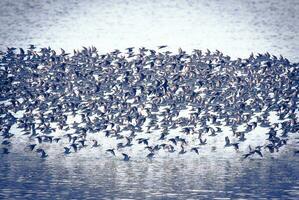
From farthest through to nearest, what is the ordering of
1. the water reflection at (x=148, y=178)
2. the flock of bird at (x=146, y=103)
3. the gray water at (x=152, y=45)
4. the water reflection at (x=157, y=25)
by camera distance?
the water reflection at (x=157, y=25), the flock of bird at (x=146, y=103), the gray water at (x=152, y=45), the water reflection at (x=148, y=178)

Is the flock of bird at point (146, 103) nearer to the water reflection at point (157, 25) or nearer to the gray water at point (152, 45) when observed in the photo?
the gray water at point (152, 45)

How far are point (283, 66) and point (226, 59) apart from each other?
202 inches

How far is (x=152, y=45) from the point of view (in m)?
87.6

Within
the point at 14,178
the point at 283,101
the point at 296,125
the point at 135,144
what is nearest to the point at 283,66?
the point at 283,101

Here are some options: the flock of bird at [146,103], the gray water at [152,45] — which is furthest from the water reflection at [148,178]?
the flock of bird at [146,103]

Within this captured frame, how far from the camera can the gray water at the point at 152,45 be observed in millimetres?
39656

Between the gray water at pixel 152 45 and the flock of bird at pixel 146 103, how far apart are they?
2903mm

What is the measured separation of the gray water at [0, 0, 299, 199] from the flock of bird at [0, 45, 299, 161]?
290cm

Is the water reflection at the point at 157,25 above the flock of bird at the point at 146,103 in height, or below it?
above

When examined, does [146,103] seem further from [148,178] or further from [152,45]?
[152,45]

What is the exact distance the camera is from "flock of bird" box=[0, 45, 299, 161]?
2133 inches

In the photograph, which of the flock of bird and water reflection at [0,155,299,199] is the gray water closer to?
water reflection at [0,155,299,199]

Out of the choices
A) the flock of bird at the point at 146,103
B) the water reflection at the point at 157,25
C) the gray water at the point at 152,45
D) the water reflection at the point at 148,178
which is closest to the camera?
the water reflection at the point at 148,178

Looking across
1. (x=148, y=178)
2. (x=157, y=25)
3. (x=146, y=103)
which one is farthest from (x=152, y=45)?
(x=148, y=178)
